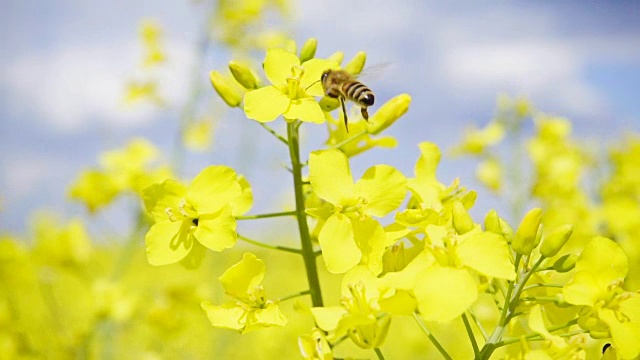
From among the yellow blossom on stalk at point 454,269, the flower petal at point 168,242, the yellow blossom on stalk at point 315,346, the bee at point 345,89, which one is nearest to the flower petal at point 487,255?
the yellow blossom on stalk at point 454,269

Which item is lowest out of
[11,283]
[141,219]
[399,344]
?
[399,344]

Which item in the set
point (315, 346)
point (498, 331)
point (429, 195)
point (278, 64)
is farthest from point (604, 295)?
point (278, 64)

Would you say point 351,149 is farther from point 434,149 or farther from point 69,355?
point 69,355

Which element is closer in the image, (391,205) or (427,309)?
(427,309)

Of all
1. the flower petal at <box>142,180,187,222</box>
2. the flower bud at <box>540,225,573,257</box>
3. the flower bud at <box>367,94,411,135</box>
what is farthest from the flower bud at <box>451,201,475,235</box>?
the flower petal at <box>142,180,187,222</box>

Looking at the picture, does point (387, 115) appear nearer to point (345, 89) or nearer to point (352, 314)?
point (345, 89)

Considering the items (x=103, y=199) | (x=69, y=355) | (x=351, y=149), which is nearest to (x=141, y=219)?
(x=103, y=199)
